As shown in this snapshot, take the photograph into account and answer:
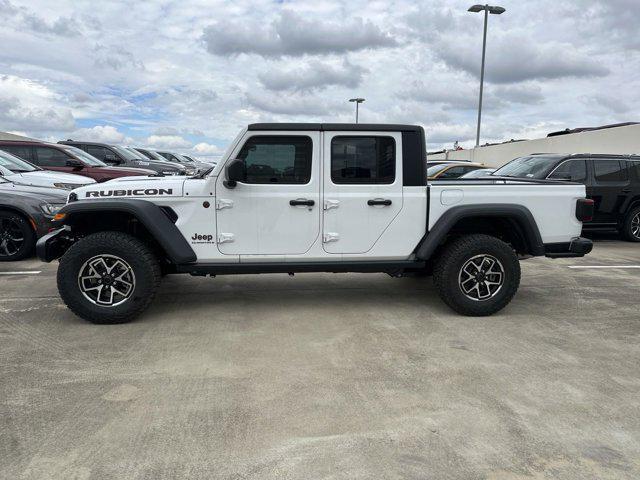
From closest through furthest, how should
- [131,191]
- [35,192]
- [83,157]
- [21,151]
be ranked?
[131,191] < [35,192] < [21,151] < [83,157]

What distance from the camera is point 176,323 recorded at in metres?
4.59

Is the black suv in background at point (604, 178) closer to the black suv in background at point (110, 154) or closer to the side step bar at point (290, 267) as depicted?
the side step bar at point (290, 267)

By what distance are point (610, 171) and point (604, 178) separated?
0.70 feet

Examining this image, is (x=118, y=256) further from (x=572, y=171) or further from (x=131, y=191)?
(x=572, y=171)

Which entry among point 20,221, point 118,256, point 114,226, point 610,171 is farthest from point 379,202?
point 610,171

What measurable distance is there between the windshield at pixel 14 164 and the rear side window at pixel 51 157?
1335 millimetres

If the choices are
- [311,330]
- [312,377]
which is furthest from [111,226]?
[312,377]

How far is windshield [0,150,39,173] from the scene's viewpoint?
859 cm

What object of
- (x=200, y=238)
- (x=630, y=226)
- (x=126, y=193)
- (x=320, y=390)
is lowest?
(x=320, y=390)

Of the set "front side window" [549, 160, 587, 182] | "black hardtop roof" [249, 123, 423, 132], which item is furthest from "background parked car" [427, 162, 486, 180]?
"black hardtop roof" [249, 123, 423, 132]

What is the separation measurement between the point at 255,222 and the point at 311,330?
44.0 inches

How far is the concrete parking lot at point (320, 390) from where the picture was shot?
8.25ft

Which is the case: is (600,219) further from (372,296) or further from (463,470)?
(463,470)

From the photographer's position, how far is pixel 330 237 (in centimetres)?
467
